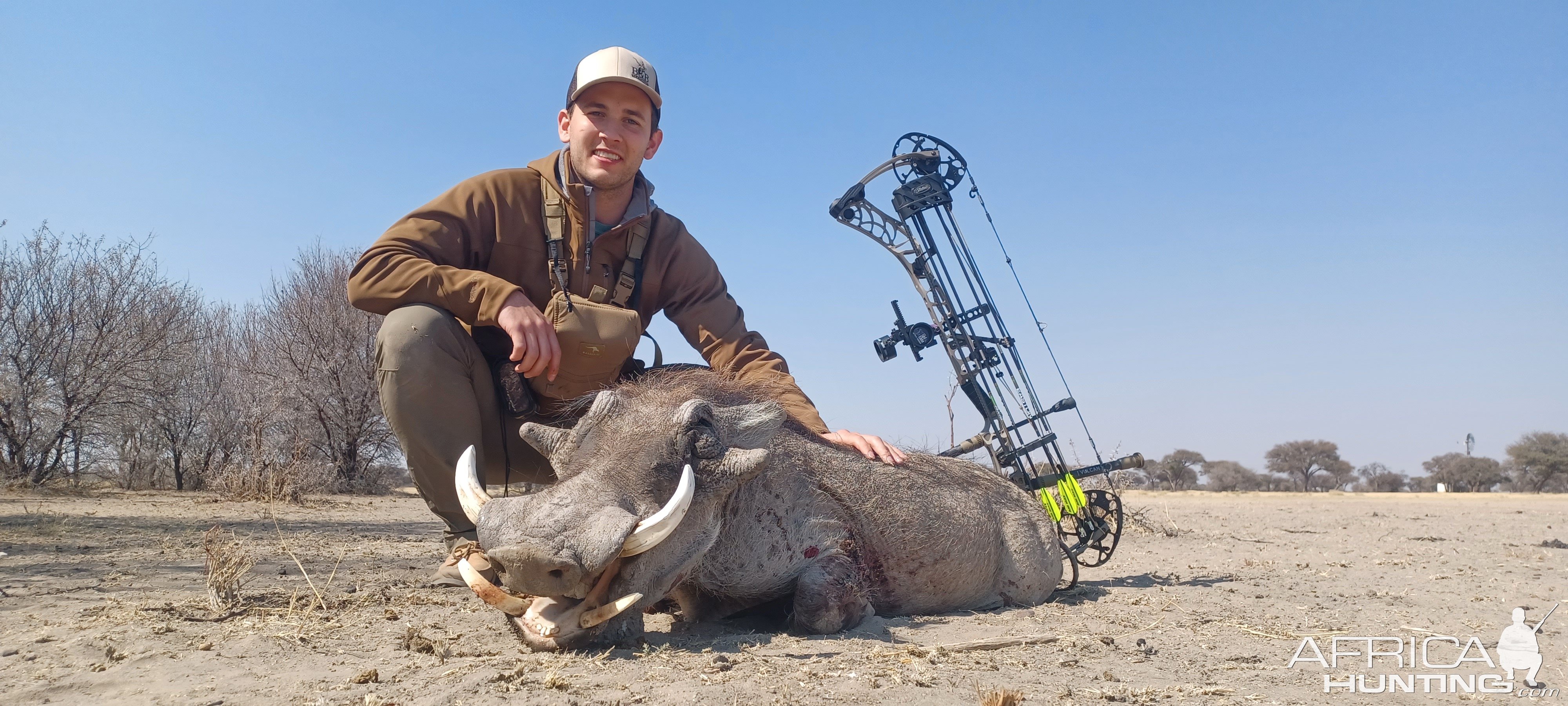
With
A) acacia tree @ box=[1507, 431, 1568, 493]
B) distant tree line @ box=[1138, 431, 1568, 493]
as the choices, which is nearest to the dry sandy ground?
distant tree line @ box=[1138, 431, 1568, 493]

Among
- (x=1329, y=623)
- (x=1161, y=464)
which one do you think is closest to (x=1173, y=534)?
(x=1329, y=623)

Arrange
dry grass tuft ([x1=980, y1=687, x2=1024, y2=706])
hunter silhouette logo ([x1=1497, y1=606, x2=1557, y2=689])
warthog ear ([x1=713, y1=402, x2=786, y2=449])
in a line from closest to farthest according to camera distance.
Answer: dry grass tuft ([x1=980, y1=687, x2=1024, y2=706])
hunter silhouette logo ([x1=1497, y1=606, x2=1557, y2=689])
warthog ear ([x1=713, y1=402, x2=786, y2=449])

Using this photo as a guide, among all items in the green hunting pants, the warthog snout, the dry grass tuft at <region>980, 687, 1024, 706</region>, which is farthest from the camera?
the green hunting pants

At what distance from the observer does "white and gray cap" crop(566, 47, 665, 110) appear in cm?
395

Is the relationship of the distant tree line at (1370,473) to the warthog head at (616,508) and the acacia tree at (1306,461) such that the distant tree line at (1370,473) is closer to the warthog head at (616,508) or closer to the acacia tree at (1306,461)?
the acacia tree at (1306,461)

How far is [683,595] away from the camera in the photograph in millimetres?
3404

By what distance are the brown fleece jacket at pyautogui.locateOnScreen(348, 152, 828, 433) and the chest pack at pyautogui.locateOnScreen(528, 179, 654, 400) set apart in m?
0.06

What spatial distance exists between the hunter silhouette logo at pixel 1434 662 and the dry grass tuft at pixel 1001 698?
1.06 m

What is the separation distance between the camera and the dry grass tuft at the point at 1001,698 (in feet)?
7.06

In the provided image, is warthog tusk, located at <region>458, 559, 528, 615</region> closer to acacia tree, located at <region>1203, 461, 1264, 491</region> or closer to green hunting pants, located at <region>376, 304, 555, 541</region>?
green hunting pants, located at <region>376, 304, 555, 541</region>

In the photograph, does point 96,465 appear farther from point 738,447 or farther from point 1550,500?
point 1550,500

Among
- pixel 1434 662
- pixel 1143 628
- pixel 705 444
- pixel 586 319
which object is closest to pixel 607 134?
pixel 586 319

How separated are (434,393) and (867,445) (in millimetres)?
1889

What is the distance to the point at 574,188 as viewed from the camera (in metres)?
4.04
